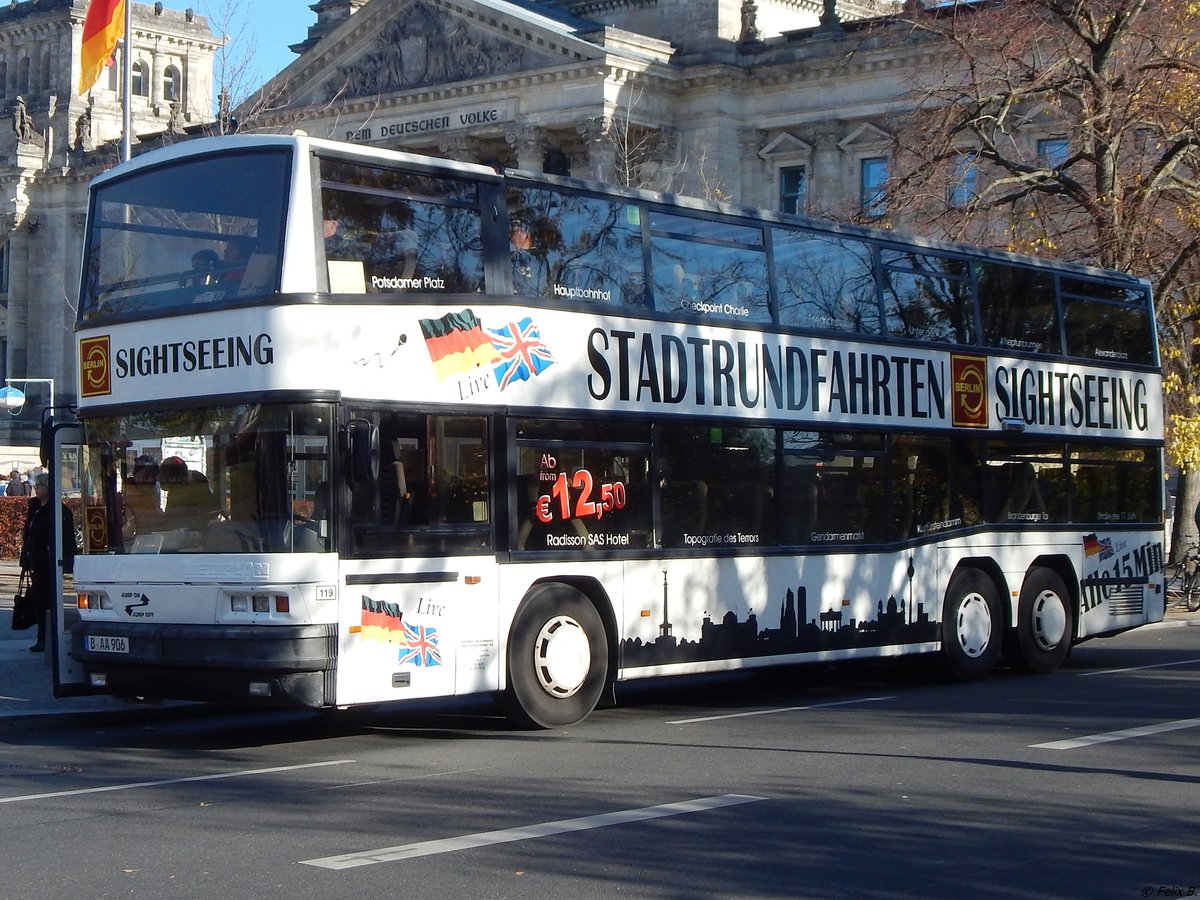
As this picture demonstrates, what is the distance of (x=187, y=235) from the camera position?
1182 cm

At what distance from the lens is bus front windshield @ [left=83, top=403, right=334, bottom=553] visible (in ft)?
37.0

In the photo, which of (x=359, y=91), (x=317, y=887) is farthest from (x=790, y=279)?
(x=359, y=91)

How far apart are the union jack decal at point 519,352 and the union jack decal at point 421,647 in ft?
6.17

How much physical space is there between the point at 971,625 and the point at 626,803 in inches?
321

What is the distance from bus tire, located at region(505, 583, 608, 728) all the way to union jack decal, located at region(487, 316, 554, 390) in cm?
158

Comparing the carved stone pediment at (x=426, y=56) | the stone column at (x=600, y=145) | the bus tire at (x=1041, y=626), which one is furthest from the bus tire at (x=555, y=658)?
the carved stone pediment at (x=426, y=56)

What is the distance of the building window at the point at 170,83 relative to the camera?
8644cm

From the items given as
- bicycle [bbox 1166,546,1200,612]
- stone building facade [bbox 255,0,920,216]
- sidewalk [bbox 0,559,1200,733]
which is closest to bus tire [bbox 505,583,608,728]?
sidewalk [bbox 0,559,1200,733]

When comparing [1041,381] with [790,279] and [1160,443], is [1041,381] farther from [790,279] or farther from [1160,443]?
[790,279]

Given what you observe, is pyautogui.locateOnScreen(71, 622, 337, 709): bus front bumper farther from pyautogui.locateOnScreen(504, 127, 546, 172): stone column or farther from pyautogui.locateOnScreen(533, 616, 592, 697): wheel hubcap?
pyautogui.locateOnScreen(504, 127, 546, 172): stone column

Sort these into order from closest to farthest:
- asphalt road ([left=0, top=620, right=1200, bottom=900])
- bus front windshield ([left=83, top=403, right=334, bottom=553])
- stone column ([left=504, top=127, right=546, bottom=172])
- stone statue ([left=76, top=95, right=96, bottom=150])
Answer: asphalt road ([left=0, top=620, right=1200, bottom=900]), bus front windshield ([left=83, top=403, right=334, bottom=553]), stone column ([left=504, top=127, right=546, bottom=172]), stone statue ([left=76, top=95, right=96, bottom=150])

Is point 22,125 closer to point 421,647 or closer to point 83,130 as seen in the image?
point 83,130

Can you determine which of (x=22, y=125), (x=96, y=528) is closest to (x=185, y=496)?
(x=96, y=528)

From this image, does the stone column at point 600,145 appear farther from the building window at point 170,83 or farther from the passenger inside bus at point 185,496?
the passenger inside bus at point 185,496
